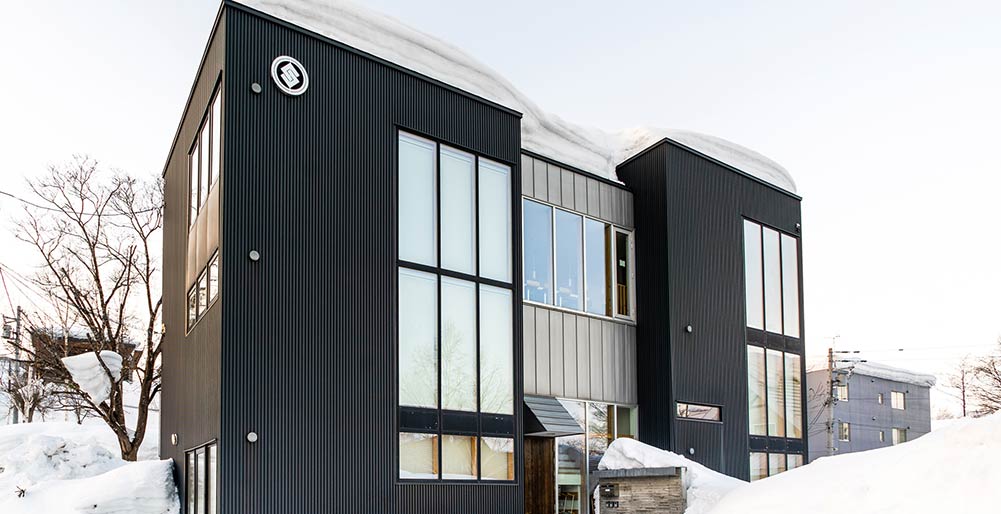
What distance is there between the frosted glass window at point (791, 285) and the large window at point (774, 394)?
0.70 meters

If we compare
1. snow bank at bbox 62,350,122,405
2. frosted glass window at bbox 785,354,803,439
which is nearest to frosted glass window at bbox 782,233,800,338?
frosted glass window at bbox 785,354,803,439

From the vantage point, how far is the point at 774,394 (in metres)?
18.0

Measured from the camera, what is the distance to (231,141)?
1078 centimetres

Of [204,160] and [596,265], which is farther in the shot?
[596,265]

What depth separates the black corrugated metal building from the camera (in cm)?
1068

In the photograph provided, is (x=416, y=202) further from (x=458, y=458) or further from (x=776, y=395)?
(x=776, y=395)

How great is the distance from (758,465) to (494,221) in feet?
27.0

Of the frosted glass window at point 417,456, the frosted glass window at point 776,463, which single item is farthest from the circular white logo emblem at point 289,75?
the frosted glass window at point 776,463

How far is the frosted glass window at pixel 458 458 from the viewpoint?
11836 millimetres

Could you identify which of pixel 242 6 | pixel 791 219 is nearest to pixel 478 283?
pixel 242 6

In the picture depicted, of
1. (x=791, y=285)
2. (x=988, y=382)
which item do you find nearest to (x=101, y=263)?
(x=791, y=285)

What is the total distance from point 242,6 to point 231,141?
1802mm

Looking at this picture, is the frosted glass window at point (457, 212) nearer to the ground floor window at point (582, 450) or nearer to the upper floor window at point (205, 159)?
the upper floor window at point (205, 159)

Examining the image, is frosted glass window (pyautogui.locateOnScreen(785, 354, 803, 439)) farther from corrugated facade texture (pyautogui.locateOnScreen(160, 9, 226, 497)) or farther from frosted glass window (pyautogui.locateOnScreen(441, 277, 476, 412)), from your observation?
corrugated facade texture (pyautogui.locateOnScreen(160, 9, 226, 497))
